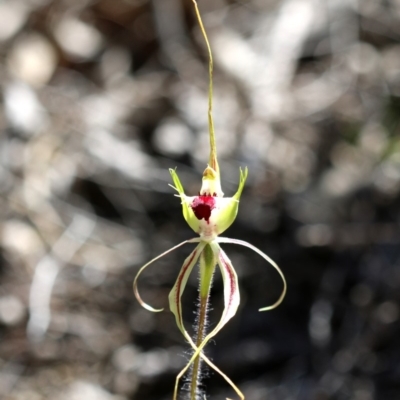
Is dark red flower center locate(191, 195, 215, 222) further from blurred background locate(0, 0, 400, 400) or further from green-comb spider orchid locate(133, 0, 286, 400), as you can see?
blurred background locate(0, 0, 400, 400)

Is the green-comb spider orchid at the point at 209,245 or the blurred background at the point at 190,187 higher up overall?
the blurred background at the point at 190,187

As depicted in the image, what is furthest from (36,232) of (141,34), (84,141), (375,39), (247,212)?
(375,39)

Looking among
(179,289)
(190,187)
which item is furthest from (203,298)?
(190,187)

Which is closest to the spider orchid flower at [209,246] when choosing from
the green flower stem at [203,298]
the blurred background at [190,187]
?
the green flower stem at [203,298]

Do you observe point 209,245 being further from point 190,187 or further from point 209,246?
point 190,187

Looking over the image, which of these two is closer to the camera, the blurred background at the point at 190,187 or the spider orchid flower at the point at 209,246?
the spider orchid flower at the point at 209,246

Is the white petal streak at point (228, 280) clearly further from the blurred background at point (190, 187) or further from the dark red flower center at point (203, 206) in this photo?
the blurred background at point (190, 187)

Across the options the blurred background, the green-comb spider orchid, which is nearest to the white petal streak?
the green-comb spider orchid
